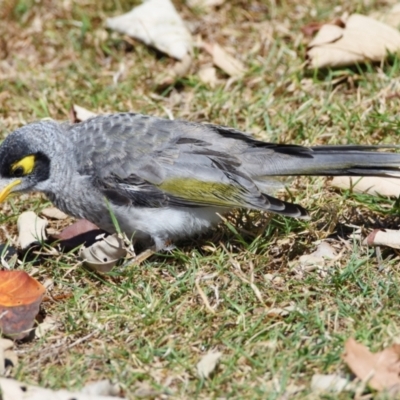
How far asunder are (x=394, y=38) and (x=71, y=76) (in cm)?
303

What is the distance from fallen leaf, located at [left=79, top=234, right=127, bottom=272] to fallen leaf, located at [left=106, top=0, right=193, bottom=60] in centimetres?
297

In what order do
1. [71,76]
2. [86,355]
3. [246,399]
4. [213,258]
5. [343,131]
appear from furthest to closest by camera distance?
[71,76] < [343,131] < [213,258] < [86,355] < [246,399]

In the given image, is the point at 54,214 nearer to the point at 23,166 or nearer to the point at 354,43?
the point at 23,166

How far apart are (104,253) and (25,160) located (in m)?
0.93

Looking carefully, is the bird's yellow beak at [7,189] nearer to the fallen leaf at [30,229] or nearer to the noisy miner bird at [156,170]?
the noisy miner bird at [156,170]

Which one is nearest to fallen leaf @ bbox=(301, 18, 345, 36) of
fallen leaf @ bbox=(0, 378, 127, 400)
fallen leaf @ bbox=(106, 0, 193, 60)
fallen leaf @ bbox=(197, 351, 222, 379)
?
fallen leaf @ bbox=(106, 0, 193, 60)

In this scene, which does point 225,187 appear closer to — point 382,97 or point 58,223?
point 58,223

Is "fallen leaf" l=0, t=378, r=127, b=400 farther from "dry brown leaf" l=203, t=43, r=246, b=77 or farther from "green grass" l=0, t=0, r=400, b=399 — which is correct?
"dry brown leaf" l=203, t=43, r=246, b=77

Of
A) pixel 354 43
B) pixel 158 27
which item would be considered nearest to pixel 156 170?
pixel 354 43

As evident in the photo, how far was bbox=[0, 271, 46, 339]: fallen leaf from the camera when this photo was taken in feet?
16.6

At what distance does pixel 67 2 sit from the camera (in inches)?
356

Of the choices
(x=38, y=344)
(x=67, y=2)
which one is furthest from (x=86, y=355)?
(x=67, y=2)

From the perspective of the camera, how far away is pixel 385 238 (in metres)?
5.68

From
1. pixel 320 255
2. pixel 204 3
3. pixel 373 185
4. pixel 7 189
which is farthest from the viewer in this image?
pixel 204 3
